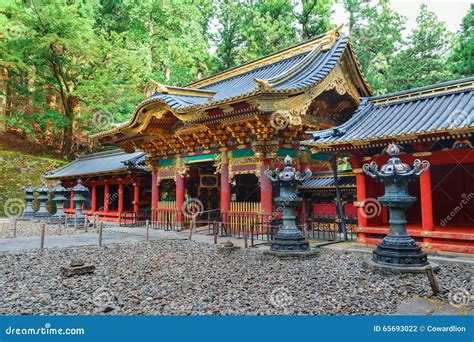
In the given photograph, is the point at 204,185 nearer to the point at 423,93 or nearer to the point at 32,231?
the point at 32,231

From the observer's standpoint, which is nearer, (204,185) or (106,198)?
(204,185)

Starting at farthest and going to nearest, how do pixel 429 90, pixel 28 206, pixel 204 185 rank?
pixel 28 206 → pixel 204 185 → pixel 429 90

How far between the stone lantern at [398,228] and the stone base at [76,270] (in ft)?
20.8

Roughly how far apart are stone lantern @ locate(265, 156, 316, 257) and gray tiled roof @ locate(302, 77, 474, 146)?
193 cm

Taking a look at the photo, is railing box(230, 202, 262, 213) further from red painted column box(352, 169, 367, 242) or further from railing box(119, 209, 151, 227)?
railing box(119, 209, 151, 227)

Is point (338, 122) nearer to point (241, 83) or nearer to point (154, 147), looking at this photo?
point (241, 83)

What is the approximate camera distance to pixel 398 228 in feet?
24.9

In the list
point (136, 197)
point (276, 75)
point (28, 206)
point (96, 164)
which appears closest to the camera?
point (276, 75)

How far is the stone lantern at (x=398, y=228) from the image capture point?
23.7 ft

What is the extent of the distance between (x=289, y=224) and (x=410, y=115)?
5346 millimetres

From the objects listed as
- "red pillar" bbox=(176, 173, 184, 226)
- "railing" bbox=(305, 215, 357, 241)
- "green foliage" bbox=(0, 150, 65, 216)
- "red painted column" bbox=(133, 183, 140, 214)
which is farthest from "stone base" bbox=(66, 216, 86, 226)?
"railing" bbox=(305, 215, 357, 241)

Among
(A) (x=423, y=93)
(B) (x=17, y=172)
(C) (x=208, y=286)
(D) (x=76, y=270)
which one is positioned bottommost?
(C) (x=208, y=286)

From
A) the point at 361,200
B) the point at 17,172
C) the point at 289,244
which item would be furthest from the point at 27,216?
the point at 361,200

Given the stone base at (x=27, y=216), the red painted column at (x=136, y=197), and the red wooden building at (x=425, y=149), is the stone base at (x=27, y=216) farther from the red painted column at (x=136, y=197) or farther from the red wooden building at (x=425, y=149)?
the red wooden building at (x=425, y=149)
